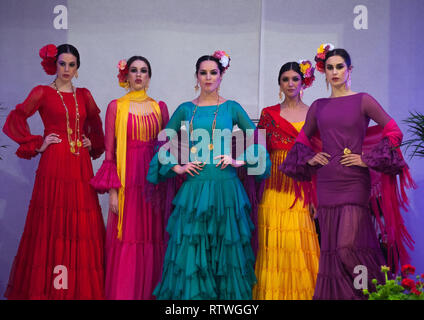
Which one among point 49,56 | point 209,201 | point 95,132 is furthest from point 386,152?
point 49,56

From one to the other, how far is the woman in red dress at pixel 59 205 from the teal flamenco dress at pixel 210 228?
0.65 meters

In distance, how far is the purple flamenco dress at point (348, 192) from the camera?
12.9ft

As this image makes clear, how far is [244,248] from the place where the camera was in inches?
166

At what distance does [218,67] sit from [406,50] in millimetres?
2225

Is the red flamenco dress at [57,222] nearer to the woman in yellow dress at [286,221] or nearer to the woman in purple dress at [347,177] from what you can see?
the woman in yellow dress at [286,221]

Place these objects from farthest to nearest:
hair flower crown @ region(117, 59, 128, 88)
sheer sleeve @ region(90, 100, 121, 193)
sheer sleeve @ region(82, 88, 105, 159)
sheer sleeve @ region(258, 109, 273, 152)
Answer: sheer sleeve @ region(82, 88, 105, 159) → hair flower crown @ region(117, 59, 128, 88) → sheer sleeve @ region(258, 109, 273, 152) → sheer sleeve @ region(90, 100, 121, 193)

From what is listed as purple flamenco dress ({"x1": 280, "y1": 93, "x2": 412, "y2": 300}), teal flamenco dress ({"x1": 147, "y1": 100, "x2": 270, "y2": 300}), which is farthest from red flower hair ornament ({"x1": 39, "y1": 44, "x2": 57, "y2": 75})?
purple flamenco dress ({"x1": 280, "y1": 93, "x2": 412, "y2": 300})

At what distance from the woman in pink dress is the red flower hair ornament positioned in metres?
0.59

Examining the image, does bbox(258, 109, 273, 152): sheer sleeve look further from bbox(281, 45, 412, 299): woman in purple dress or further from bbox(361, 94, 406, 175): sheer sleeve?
bbox(361, 94, 406, 175): sheer sleeve

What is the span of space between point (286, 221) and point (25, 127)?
7.24 feet

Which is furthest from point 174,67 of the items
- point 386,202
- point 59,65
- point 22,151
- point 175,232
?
point 386,202

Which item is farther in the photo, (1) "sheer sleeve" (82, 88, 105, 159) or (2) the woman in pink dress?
(1) "sheer sleeve" (82, 88, 105, 159)

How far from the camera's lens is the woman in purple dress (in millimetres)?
3924

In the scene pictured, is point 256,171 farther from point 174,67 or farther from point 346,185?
point 174,67
